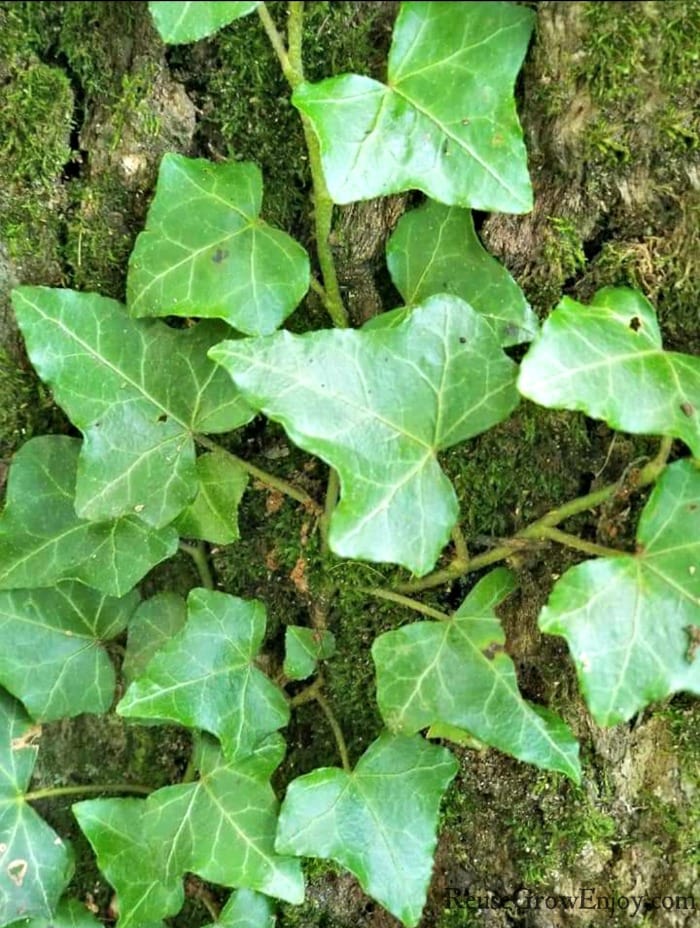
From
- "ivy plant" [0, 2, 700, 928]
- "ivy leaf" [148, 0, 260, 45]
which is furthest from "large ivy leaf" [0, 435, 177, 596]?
"ivy leaf" [148, 0, 260, 45]

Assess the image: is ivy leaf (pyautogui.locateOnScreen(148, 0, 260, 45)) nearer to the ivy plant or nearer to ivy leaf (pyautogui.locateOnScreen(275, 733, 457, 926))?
the ivy plant

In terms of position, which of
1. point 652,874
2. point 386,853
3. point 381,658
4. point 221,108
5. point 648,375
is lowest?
point 652,874

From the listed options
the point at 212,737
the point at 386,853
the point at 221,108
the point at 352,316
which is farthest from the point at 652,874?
the point at 221,108

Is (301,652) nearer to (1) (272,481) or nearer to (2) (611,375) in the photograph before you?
(1) (272,481)

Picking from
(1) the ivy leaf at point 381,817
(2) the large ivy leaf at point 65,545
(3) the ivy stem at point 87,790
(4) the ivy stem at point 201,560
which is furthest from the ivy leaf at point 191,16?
(3) the ivy stem at point 87,790

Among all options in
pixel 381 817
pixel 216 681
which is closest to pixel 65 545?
pixel 216 681

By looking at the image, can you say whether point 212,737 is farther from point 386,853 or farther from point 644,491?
point 644,491

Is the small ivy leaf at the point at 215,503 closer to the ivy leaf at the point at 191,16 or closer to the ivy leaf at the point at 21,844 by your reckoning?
the ivy leaf at the point at 21,844

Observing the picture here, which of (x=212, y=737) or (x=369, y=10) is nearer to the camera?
(x=369, y=10)
